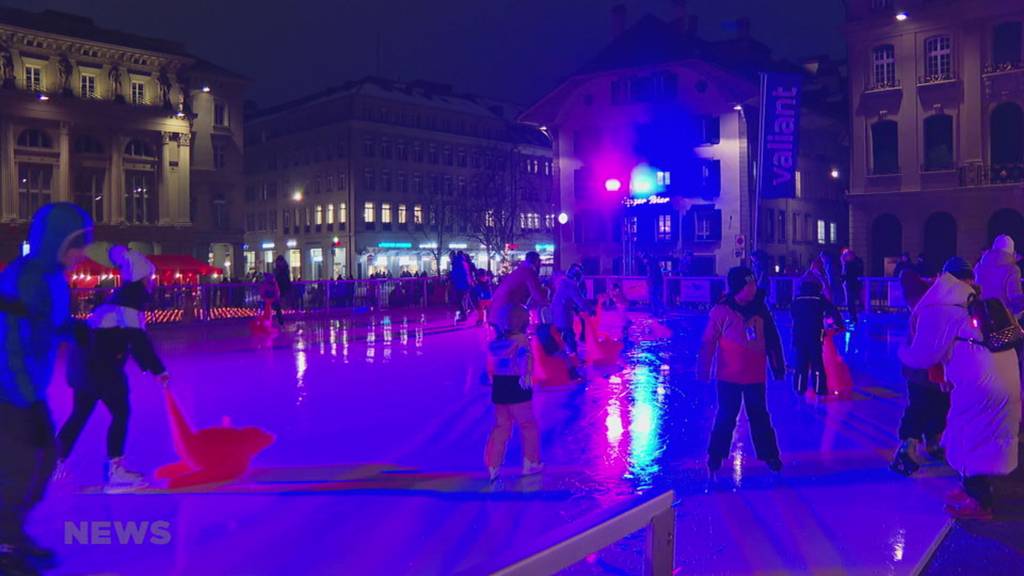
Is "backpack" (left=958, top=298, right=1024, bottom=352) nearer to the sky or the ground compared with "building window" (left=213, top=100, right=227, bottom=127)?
nearer to the ground

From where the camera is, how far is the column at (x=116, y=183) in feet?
183

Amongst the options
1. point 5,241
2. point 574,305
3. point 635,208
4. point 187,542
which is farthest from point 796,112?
point 5,241

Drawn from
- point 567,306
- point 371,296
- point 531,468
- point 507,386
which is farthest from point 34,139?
point 507,386

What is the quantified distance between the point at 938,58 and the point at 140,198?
155ft

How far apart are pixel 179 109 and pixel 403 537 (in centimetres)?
5877

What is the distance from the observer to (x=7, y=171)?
51.8m

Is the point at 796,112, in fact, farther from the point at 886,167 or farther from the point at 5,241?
the point at 5,241

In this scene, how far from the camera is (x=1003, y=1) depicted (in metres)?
35.2

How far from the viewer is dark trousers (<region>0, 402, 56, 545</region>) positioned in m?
4.12

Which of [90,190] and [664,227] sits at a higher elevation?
[90,190]

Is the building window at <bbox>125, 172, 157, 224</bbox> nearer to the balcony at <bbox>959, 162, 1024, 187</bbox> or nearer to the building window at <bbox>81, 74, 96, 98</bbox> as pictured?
the building window at <bbox>81, 74, 96, 98</bbox>

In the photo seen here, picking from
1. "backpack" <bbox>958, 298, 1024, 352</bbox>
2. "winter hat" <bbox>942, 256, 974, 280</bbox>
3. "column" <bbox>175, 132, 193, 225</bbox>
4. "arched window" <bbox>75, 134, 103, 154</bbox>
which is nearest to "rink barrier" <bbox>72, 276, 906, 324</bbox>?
"winter hat" <bbox>942, 256, 974, 280</bbox>

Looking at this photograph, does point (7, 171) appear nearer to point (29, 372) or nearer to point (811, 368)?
point (811, 368)

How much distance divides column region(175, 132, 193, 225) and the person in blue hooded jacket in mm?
56645
